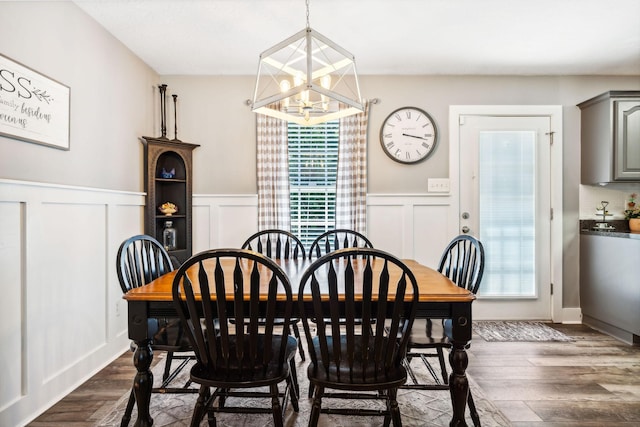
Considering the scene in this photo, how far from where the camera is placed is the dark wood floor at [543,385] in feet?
6.76

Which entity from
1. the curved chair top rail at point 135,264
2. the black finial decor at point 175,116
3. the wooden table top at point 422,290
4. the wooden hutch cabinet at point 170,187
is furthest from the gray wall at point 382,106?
the wooden table top at point 422,290

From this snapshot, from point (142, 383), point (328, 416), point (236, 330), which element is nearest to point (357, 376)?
point (236, 330)

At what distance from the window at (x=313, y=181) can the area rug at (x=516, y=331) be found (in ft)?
5.66

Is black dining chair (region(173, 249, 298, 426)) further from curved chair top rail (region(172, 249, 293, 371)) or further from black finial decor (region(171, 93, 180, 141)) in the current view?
black finial decor (region(171, 93, 180, 141))

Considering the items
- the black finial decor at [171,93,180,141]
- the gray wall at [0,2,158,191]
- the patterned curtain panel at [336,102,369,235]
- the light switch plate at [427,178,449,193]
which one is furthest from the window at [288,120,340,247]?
the gray wall at [0,2,158,191]

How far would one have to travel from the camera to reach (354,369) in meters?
1.59

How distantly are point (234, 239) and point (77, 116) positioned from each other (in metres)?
1.75

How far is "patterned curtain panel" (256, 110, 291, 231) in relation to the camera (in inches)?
148

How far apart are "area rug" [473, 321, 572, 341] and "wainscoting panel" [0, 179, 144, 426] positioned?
3106 millimetres

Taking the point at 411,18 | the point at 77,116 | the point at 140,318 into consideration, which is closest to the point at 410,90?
the point at 411,18

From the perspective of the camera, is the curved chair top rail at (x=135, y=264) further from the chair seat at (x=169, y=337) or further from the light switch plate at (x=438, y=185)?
the light switch plate at (x=438, y=185)

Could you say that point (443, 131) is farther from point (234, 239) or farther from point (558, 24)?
point (234, 239)

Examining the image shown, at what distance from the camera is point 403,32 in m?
2.94

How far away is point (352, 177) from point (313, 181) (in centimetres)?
40
